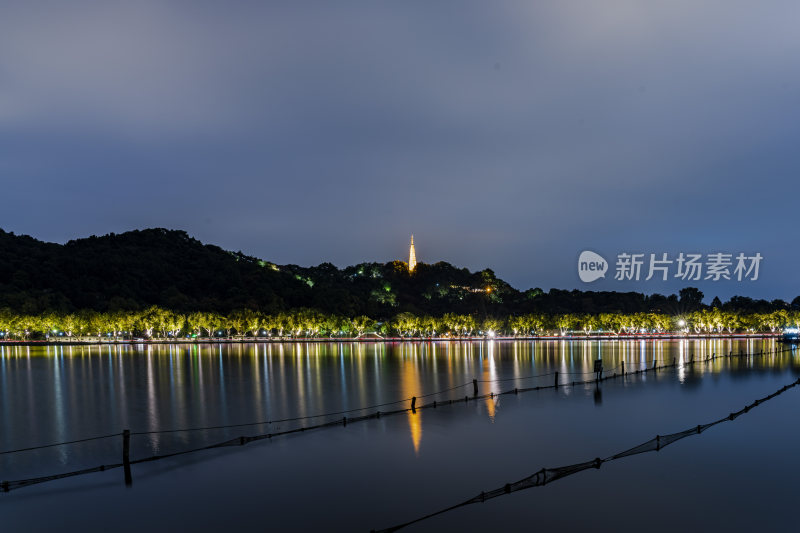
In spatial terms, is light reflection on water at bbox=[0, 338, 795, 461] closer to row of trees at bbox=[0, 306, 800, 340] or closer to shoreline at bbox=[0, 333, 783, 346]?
shoreline at bbox=[0, 333, 783, 346]

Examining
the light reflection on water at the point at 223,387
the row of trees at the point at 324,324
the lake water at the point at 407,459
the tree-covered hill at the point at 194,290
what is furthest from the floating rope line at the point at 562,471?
the tree-covered hill at the point at 194,290

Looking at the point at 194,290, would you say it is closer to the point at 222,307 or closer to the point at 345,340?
the point at 222,307

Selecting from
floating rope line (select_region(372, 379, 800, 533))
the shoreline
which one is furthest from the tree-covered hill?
floating rope line (select_region(372, 379, 800, 533))

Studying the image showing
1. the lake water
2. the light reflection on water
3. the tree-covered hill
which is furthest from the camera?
the tree-covered hill

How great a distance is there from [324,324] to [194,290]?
41.9 meters

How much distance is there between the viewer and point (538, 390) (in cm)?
3438

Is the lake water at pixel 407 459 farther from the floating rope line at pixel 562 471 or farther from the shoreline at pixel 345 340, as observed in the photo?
the shoreline at pixel 345 340

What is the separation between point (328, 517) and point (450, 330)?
396 ft

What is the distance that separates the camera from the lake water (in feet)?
45.9

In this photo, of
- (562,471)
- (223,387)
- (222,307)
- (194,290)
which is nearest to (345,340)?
(222,307)

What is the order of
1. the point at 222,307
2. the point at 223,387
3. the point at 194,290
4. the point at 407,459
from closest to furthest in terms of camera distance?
the point at 407,459 < the point at 223,387 < the point at 222,307 < the point at 194,290

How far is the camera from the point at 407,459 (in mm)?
18750

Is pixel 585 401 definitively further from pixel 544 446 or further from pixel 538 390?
pixel 544 446

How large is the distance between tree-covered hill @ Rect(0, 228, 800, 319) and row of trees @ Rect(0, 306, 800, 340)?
568cm
